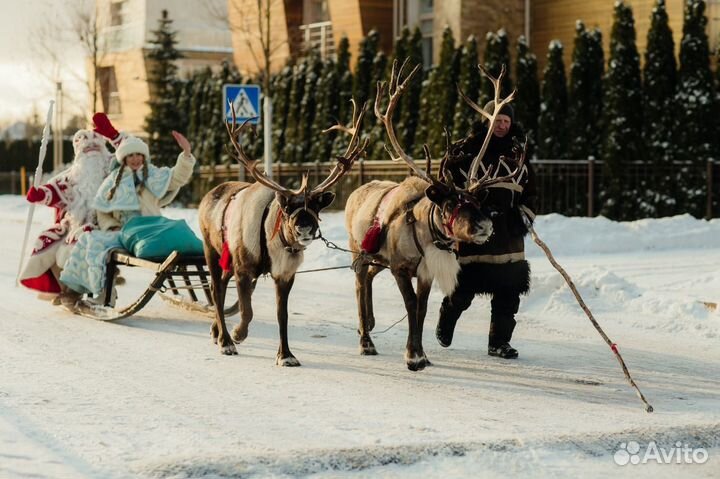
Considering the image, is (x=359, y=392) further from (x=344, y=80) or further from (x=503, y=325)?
(x=344, y=80)

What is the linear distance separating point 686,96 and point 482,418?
16.9 metres

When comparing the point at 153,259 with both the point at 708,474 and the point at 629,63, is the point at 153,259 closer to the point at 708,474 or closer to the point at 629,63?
the point at 708,474

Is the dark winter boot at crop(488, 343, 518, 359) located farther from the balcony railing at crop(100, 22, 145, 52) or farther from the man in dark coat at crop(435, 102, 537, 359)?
the balcony railing at crop(100, 22, 145, 52)

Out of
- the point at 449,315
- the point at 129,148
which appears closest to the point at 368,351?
the point at 449,315

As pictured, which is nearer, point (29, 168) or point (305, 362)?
point (305, 362)

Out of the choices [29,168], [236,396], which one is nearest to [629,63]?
[236,396]

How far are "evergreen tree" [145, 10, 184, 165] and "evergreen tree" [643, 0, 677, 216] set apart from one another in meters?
19.0

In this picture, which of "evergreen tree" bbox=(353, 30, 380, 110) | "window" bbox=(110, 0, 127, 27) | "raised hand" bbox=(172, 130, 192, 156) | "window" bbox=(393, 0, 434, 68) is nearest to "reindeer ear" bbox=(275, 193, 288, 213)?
"raised hand" bbox=(172, 130, 192, 156)

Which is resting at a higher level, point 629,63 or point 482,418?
point 629,63

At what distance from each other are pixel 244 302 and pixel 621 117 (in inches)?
591

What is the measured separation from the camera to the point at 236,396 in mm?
7691

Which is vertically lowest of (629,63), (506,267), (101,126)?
(506,267)

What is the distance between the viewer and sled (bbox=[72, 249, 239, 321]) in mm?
10859

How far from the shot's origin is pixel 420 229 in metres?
8.91
